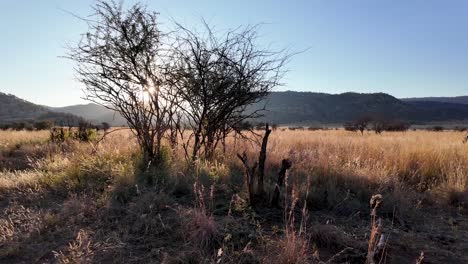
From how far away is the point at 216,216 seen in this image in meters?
4.49

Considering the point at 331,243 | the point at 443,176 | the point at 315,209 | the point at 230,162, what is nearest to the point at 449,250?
the point at 331,243

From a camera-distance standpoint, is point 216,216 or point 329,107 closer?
point 216,216

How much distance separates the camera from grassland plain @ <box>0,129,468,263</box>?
365cm

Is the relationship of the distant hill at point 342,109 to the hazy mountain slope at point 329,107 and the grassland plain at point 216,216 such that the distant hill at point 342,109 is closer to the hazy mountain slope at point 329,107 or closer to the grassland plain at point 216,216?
the hazy mountain slope at point 329,107

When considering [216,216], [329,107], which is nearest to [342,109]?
[329,107]

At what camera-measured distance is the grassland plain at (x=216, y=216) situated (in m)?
3.65

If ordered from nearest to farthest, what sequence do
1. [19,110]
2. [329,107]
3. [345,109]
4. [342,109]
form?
[19,110] < [345,109] < [342,109] < [329,107]

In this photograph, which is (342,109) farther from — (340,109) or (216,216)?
(216,216)

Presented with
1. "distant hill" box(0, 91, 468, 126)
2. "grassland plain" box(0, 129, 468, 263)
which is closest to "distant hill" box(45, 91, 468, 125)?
"distant hill" box(0, 91, 468, 126)

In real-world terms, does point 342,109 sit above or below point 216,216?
above

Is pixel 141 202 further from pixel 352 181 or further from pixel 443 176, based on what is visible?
pixel 443 176

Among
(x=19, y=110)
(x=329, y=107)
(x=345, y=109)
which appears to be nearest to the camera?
(x=19, y=110)

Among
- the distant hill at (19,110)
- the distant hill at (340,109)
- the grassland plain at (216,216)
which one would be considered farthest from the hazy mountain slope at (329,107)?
the grassland plain at (216,216)

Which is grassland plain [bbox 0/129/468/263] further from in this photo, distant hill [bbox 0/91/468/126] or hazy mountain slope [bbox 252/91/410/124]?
hazy mountain slope [bbox 252/91/410/124]
